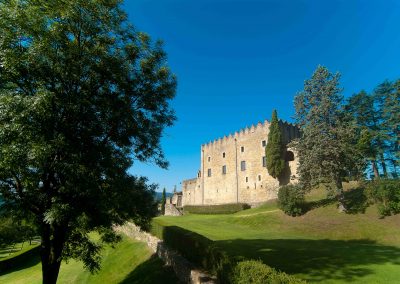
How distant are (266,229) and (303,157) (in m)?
7.90

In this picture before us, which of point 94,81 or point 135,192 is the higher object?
point 94,81

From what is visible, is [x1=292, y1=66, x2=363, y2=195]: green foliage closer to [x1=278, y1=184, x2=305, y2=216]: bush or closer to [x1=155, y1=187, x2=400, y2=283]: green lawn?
[x1=278, y1=184, x2=305, y2=216]: bush

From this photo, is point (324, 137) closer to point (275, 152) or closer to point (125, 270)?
point (275, 152)

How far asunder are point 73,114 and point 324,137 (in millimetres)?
23072

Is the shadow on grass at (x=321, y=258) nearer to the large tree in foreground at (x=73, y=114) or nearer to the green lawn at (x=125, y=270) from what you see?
the green lawn at (x=125, y=270)

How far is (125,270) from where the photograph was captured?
18.7m

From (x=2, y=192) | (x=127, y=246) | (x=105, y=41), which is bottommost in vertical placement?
(x=127, y=246)

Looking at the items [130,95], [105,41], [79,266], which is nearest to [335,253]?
[130,95]

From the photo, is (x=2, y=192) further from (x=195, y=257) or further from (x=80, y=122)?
(x=195, y=257)

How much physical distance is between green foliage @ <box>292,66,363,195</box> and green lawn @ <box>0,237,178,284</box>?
16.6 metres

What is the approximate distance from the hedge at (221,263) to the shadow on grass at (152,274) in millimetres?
1156

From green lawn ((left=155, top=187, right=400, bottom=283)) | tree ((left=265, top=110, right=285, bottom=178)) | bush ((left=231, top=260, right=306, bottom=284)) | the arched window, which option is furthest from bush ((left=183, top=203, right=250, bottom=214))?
bush ((left=231, top=260, right=306, bottom=284))

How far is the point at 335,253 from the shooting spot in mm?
15180

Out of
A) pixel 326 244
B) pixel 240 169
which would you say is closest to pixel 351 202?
pixel 326 244
